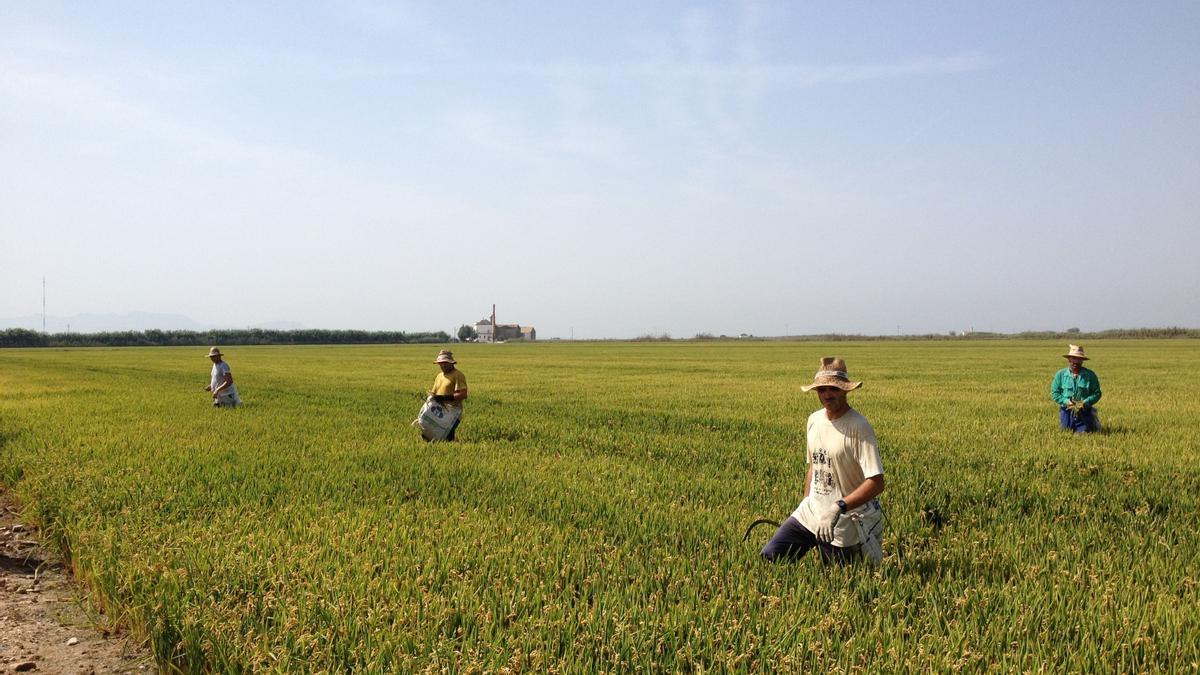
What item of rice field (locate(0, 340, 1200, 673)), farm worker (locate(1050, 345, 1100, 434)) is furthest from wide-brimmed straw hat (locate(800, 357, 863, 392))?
farm worker (locate(1050, 345, 1100, 434))

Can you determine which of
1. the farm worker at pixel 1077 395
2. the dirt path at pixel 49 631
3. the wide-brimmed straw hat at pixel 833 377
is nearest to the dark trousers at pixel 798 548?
the wide-brimmed straw hat at pixel 833 377

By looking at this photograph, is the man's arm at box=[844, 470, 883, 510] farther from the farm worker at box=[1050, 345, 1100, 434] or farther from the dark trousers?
the farm worker at box=[1050, 345, 1100, 434]

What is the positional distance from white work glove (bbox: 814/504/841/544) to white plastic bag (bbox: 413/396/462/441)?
765 centimetres

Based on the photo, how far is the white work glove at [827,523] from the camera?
4605 millimetres

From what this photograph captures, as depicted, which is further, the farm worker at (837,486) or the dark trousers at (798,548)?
the dark trousers at (798,548)

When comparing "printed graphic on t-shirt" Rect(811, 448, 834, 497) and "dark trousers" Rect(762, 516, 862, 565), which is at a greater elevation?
"printed graphic on t-shirt" Rect(811, 448, 834, 497)

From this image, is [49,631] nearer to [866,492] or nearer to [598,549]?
[598,549]

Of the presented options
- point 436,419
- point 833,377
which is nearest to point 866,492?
point 833,377

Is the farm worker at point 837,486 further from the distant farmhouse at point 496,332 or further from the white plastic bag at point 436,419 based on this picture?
the distant farmhouse at point 496,332

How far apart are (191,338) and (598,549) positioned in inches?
5310

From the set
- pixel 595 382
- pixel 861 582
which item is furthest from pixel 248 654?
pixel 595 382

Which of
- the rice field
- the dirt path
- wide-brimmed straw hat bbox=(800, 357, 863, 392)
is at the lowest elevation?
the dirt path

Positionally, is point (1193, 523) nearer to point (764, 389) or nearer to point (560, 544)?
point (560, 544)

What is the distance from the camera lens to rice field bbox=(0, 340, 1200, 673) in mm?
3873
